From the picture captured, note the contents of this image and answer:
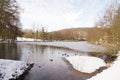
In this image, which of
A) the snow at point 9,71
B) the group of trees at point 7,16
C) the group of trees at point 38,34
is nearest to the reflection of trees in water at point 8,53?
the group of trees at point 7,16

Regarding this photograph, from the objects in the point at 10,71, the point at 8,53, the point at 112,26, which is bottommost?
the point at 10,71

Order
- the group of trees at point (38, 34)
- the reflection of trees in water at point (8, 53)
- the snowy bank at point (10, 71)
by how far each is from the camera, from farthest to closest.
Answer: the group of trees at point (38, 34)
the reflection of trees in water at point (8, 53)
the snowy bank at point (10, 71)

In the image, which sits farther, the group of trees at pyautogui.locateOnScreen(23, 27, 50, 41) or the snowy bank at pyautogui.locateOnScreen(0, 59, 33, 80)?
the group of trees at pyautogui.locateOnScreen(23, 27, 50, 41)

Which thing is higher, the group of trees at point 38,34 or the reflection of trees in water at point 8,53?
the group of trees at point 38,34

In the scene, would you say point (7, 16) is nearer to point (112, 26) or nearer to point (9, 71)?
point (9, 71)

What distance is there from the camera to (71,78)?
16.3 m

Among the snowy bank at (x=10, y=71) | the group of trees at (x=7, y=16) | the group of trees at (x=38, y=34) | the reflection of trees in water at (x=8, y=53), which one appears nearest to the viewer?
the snowy bank at (x=10, y=71)

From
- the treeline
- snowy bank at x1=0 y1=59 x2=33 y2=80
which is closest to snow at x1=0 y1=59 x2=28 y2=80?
snowy bank at x1=0 y1=59 x2=33 y2=80

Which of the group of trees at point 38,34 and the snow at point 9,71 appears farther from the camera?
the group of trees at point 38,34

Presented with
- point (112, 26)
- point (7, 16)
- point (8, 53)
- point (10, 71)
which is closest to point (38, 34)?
point (8, 53)

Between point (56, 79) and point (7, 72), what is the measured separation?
12.9 ft

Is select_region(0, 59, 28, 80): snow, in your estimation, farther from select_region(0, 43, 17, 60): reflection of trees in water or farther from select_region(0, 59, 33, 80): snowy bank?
select_region(0, 43, 17, 60): reflection of trees in water

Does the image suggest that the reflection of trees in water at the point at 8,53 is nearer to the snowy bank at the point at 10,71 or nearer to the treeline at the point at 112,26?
the snowy bank at the point at 10,71

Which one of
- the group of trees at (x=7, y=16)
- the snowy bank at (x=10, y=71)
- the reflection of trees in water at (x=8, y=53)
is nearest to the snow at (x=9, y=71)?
the snowy bank at (x=10, y=71)
